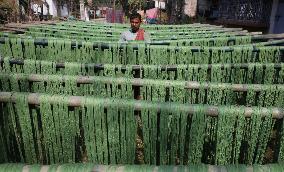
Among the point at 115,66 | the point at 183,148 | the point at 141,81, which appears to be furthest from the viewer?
the point at 115,66

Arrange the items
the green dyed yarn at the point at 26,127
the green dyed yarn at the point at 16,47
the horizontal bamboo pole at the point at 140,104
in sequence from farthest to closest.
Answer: the green dyed yarn at the point at 16,47, the green dyed yarn at the point at 26,127, the horizontal bamboo pole at the point at 140,104

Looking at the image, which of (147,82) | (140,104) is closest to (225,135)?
(140,104)

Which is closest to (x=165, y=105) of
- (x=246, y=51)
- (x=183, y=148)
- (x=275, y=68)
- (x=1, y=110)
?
(x=183, y=148)

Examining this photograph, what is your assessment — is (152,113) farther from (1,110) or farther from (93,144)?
(1,110)

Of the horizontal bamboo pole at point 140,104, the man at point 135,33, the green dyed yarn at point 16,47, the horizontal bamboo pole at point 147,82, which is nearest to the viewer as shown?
the horizontal bamboo pole at point 140,104

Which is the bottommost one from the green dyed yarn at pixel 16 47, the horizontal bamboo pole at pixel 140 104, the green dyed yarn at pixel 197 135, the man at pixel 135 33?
the green dyed yarn at pixel 197 135

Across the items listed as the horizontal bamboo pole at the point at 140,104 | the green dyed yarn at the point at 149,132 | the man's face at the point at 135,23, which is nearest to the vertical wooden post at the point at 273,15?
the man's face at the point at 135,23

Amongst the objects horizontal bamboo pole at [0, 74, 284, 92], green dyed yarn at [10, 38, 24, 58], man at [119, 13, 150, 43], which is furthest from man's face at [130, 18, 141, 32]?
horizontal bamboo pole at [0, 74, 284, 92]

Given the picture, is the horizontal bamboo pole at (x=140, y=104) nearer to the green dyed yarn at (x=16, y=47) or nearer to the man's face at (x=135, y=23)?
the green dyed yarn at (x=16, y=47)

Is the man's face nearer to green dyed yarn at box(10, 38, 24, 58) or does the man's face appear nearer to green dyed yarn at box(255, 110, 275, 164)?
green dyed yarn at box(10, 38, 24, 58)

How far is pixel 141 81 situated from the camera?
306 cm

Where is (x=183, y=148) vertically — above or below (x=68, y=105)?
below

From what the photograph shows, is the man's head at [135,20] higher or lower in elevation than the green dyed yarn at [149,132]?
higher

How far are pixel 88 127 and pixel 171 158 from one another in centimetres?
72
